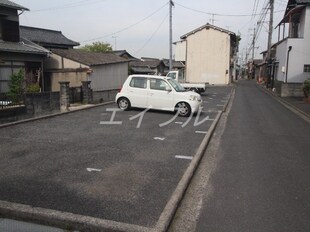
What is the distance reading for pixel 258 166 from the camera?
254 inches

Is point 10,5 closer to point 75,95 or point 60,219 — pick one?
point 75,95

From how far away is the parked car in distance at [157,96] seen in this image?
504 inches

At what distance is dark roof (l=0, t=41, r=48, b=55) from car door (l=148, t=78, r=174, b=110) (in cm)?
1034

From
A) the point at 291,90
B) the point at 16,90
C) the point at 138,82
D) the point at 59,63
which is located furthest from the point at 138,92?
the point at 291,90

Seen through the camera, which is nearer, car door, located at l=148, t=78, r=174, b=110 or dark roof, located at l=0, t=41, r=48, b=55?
car door, located at l=148, t=78, r=174, b=110

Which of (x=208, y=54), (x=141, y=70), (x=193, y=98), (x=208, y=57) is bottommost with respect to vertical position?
(x=193, y=98)

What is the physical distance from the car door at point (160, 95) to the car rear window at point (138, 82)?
385 millimetres

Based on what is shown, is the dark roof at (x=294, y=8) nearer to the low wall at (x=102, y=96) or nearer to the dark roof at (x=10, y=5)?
the low wall at (x=102, y=96)

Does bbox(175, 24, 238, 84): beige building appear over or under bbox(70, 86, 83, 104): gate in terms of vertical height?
over

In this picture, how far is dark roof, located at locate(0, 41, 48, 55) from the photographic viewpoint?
18389mm

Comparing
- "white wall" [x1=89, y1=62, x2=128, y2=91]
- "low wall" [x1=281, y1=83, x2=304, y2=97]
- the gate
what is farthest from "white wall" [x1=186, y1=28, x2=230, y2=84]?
the gate

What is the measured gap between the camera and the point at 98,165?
19.6 feet

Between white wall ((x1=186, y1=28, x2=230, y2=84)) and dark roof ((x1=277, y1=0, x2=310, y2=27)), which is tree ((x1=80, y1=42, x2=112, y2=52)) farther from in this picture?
dark roof ((x1=277, y1=0, x2=310, y2=27))

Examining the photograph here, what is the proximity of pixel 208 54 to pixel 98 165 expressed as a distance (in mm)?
39070
